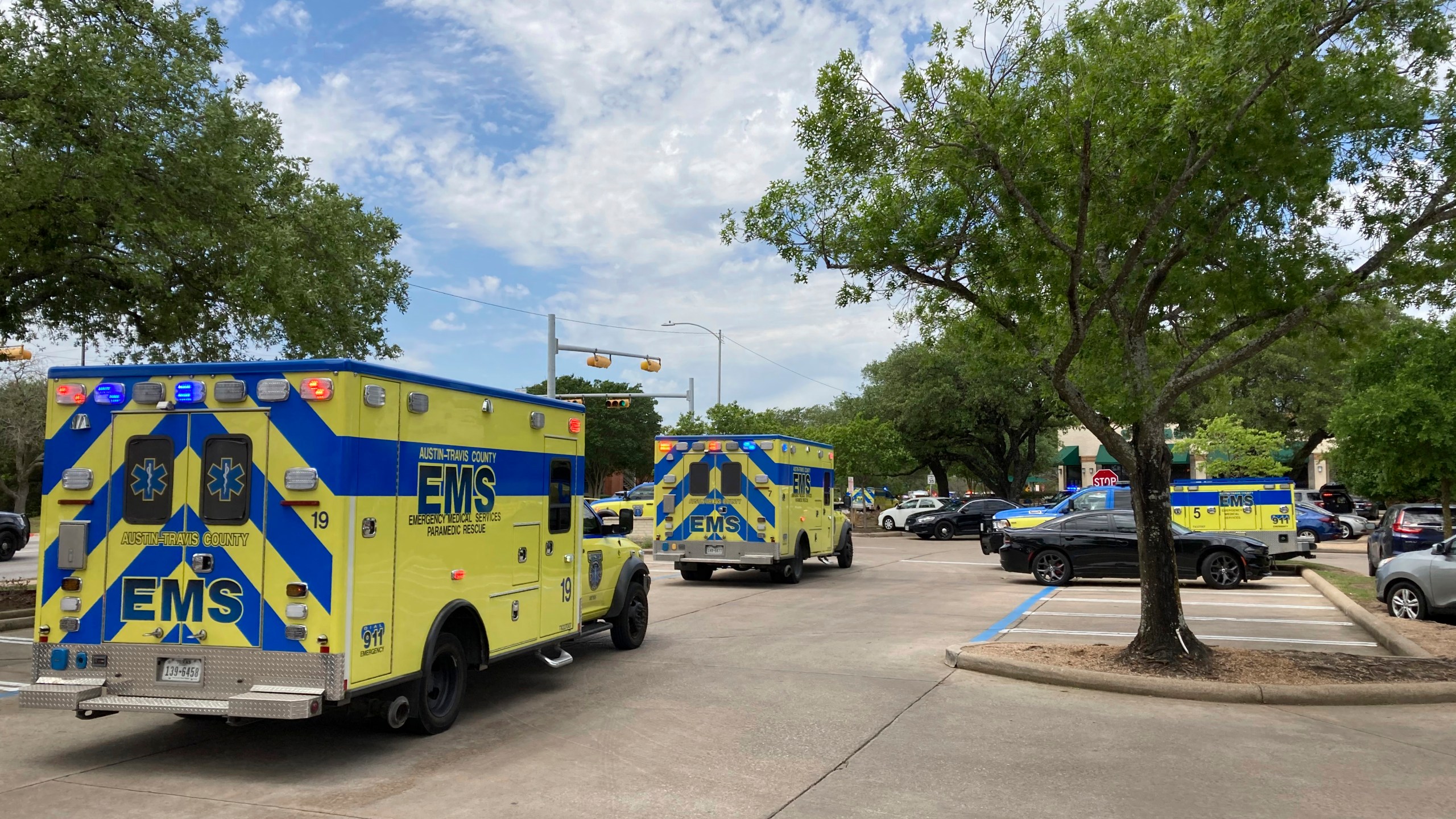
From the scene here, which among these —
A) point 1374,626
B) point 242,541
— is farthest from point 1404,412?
point 242,541

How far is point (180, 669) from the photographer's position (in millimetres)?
6449

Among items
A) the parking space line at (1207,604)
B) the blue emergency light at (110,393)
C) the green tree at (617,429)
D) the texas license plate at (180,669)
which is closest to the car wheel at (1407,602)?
the parking space line at (1207,604)

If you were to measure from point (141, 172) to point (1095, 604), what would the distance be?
14.7 metres

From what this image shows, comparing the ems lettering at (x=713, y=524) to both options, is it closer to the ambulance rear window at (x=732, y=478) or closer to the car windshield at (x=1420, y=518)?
the ambulance rear window at (x=732, y=478)

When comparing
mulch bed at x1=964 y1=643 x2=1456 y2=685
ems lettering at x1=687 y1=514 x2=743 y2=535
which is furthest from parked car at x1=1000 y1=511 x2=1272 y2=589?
mulch bed at x1=964 y1=643 x2=1456 y2=685

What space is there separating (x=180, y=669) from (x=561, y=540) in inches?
138

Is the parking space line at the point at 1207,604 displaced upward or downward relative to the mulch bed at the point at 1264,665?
downward

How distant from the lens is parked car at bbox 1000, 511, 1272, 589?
18.1m

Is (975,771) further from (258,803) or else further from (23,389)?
(23,389)

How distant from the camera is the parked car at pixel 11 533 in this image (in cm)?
2541

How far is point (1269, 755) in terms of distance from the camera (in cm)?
689

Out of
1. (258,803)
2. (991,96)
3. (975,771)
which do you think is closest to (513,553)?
(258,803)

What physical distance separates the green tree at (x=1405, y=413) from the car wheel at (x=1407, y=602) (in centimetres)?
688

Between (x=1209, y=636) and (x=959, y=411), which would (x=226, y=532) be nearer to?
(x=1209, y=636)
